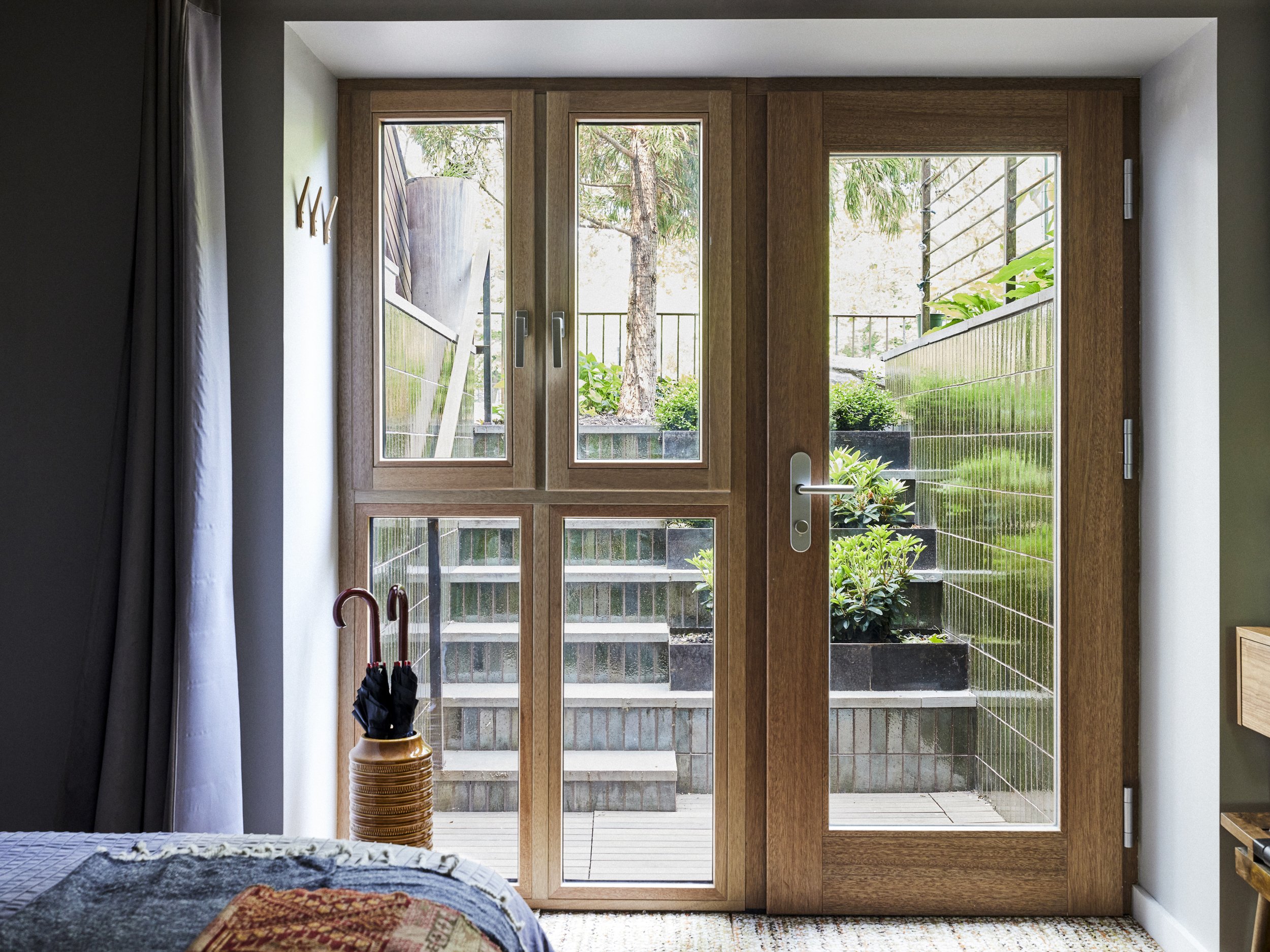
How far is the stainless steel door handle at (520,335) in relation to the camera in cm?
225

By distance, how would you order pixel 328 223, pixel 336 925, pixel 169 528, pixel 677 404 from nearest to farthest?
1. pixel 336 925
2. pixel 169 528
3. pixel 328 223
4. pixel 677 404

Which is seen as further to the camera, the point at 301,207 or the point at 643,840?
the point at 643,840

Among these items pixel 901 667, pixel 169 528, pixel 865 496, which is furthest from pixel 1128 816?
pixel 169 528

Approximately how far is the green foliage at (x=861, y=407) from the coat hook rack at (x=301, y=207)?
1.36 m

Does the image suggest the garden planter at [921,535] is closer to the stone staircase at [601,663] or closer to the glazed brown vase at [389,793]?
the stone staircase at [601,663]

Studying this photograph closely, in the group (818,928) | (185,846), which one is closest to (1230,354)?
(818,928)

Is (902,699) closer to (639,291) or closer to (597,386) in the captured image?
(597,386)

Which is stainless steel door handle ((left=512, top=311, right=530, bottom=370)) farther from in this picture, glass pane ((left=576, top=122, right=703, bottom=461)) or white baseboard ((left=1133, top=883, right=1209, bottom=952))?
white baseboard ((left=1133, top=883, right=1209, bottom=952))

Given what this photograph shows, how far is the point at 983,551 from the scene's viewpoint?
2252mm

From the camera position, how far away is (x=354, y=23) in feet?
6.44

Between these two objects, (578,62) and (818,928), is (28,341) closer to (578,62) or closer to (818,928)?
(578,62)

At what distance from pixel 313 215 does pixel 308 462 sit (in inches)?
23.4

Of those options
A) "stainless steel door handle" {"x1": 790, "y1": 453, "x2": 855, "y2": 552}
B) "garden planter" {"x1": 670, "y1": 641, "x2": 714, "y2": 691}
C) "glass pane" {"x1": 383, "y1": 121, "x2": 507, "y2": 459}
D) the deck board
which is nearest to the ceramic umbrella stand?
the deck board

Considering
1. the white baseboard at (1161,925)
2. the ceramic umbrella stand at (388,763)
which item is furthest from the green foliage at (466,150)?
the white baseboard at (1161,925)
